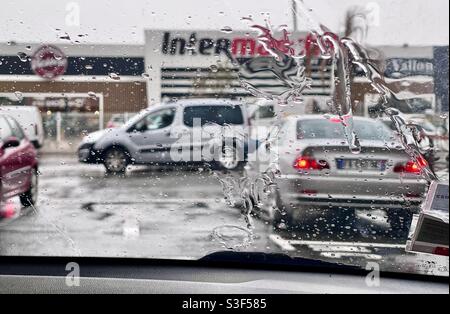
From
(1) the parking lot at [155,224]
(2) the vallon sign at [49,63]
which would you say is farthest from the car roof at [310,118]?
(2) the vallon sign at [49,63]

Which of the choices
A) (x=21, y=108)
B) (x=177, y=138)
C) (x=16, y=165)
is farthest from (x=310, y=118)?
(x=16, y=165)

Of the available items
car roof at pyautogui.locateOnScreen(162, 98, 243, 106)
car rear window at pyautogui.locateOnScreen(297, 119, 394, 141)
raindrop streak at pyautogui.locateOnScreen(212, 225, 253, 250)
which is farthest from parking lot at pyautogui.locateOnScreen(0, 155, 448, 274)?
car rear window at pyautogui.locateOnScreen(297, 119, 394, 141)

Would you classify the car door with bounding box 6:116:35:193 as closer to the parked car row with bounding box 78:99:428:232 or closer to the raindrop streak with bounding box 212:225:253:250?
the parked car row with bounding box 78:99:428:232

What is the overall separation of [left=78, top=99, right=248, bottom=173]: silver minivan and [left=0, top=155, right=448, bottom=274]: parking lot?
8 cm

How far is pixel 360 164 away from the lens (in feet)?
11.3

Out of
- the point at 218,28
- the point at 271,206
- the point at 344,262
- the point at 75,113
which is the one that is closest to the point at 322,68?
the point at 218,28

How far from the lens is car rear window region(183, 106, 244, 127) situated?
3350mm

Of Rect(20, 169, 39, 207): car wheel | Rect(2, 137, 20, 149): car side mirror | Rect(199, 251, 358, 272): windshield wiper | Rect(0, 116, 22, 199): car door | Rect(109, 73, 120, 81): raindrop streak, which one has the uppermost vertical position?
Rect(109, 73, 120, 81): raindrop streak

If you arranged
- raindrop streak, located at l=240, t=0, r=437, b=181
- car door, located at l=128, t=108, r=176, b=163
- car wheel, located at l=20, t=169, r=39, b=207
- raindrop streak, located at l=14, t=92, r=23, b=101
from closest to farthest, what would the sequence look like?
raindrop streak, located at l=240, t=0, r=437, b=181 → raindrop streak, located at l=14, t=92, r=23, b=101 → car door, located at l=128, t=108, r=176, b=163 → car wheel, located at l=20, t=169, r=39, b=207

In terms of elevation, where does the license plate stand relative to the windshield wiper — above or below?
above

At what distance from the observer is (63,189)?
11.7 feet

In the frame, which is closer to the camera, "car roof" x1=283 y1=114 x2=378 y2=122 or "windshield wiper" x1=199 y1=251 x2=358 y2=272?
"car roof" x1=283 y1=114 x2=378 y2=122

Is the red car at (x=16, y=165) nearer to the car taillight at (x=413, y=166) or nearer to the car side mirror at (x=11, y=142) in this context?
the car side mirror at (x=11, y=142)
